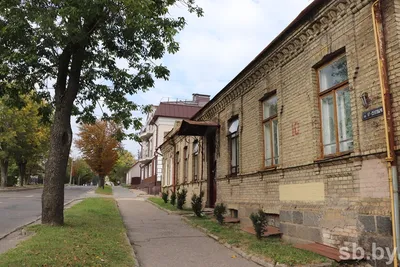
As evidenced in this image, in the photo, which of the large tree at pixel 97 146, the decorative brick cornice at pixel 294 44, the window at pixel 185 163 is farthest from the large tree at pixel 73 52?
the large tree at pixel 97 146

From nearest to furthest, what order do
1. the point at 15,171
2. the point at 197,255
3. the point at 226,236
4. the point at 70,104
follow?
the point at 197,255 → the point at 226,236 → the point at 70,104 → the point at 15,171

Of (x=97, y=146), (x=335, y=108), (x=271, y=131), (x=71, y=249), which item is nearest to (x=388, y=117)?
(x=335, y=108)

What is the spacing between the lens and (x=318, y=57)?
7.43 meters

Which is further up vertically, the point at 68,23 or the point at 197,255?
the point at 68,23

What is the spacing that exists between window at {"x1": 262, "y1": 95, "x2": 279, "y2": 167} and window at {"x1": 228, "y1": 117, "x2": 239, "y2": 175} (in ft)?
7.39

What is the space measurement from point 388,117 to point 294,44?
11.8 feet

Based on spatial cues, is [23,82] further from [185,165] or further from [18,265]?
[185,165]

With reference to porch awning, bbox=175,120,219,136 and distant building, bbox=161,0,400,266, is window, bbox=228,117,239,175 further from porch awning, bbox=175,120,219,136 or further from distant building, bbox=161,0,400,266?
porch awning, bbox=175,120,219,136

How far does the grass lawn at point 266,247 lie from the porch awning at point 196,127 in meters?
4.70

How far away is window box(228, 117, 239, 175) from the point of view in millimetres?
12367

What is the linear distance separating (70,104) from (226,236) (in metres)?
5.79

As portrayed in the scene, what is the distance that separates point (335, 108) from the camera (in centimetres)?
708

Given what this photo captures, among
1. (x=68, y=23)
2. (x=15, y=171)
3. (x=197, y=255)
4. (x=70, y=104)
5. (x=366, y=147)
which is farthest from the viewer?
(x=15, y=171)

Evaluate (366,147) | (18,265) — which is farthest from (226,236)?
(18,265)
